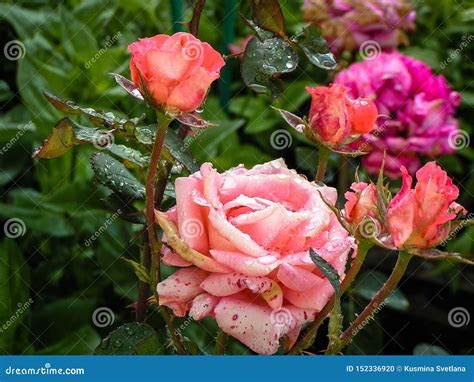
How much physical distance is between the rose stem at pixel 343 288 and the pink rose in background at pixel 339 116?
12cm

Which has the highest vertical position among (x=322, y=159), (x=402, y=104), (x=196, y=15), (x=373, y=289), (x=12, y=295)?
(x=196, y=15)

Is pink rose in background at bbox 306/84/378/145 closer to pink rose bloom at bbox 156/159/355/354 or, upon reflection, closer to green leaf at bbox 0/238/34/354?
pink rose bloom at bbox 156/159/355/354

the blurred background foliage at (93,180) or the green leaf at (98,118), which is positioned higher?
the green leaf at (98,118)

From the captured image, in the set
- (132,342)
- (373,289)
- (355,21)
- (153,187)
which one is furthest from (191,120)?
(355,21)

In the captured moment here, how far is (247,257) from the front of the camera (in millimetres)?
475

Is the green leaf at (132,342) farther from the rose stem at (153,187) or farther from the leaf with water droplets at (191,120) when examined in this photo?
the leaf with water droplets at (191,120)

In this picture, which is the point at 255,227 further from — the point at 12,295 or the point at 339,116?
the point at 12,295

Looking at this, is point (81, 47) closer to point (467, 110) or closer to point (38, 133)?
point (38, 133)

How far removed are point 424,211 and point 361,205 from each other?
4cm

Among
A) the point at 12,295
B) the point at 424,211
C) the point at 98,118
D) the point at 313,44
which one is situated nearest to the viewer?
the point at 424,211

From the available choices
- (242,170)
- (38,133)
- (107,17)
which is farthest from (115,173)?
(107,17)

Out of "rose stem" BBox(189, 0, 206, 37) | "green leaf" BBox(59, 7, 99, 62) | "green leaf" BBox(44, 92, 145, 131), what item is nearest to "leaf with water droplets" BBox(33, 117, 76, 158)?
"green leaf" BBox(44, 92, 145, 131)

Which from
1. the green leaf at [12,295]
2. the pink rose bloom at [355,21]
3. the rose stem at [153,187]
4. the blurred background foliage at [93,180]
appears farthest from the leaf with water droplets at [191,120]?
the pink rose bloom at [355,21]

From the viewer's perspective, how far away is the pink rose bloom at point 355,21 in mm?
1242
